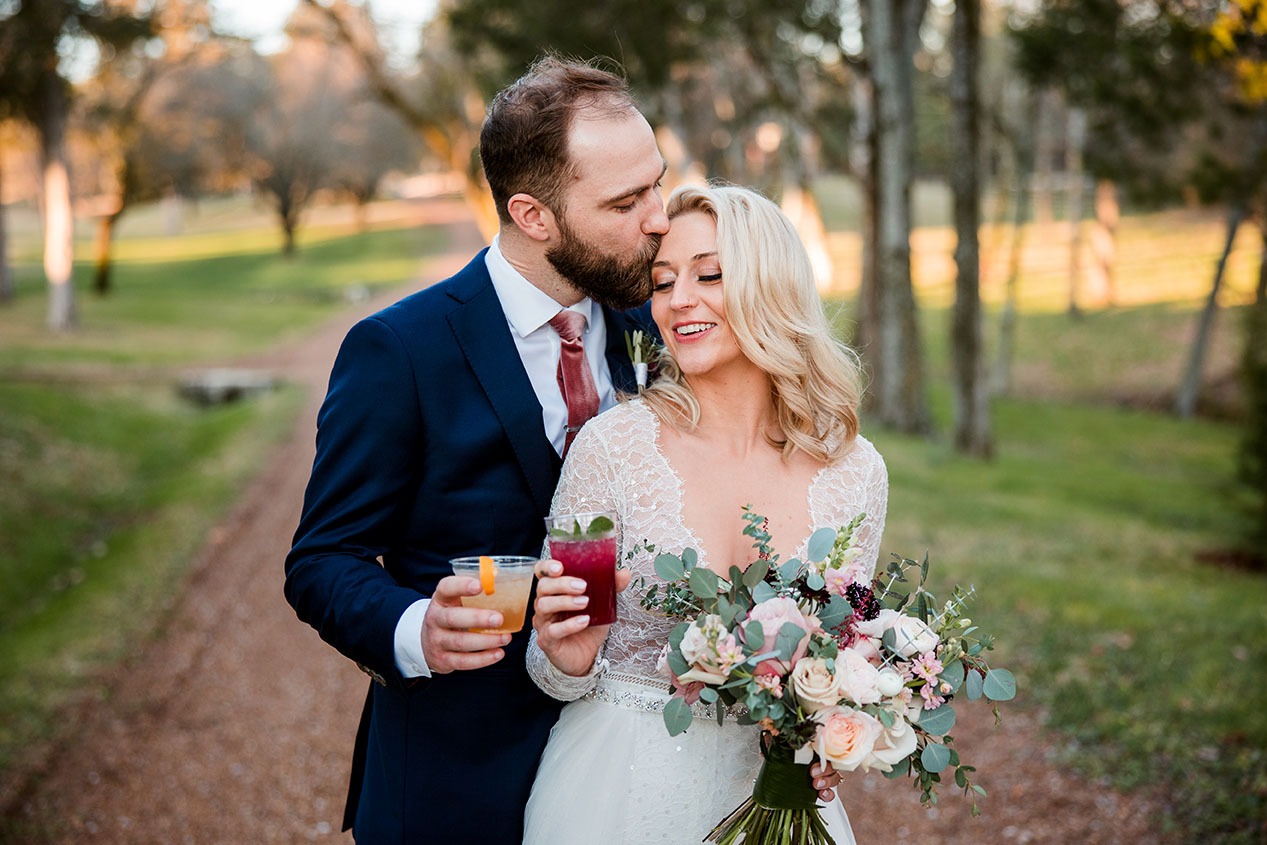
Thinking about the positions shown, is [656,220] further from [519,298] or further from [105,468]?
[105,468]

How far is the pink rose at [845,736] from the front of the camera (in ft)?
7.29

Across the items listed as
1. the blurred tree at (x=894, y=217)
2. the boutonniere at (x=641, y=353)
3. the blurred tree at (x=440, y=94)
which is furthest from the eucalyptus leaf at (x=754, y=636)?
the blurred tree at (x=894, y=217)

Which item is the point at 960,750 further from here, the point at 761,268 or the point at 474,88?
the point at 474,88

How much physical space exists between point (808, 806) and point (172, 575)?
818cm

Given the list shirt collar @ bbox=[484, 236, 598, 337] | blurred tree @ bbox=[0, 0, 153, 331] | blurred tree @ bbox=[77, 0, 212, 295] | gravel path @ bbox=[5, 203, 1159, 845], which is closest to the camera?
shirt collar @ bbox=[484, 236, 598, 337]

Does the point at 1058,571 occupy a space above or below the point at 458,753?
below

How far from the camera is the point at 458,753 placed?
2.67m

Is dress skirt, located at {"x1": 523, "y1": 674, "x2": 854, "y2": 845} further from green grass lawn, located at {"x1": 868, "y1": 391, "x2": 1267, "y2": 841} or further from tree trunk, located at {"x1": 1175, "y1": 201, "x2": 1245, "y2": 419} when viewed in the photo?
tree trunk, located at {"x1": 1175, "y1": 201, "x2": 1245, "y2": 419}

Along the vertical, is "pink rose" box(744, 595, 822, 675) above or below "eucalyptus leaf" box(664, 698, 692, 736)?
above

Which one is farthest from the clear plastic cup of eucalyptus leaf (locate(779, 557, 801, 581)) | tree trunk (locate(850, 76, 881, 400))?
tree trunk (locate(850, 76, 881, 400))

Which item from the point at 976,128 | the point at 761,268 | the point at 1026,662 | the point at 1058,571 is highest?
the point at 761,268

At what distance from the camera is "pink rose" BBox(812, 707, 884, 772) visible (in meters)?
2.22

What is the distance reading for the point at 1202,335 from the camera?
20.0m

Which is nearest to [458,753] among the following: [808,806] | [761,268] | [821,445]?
[808,806]
